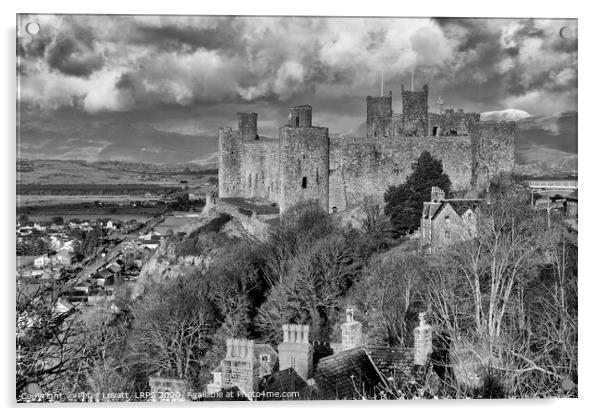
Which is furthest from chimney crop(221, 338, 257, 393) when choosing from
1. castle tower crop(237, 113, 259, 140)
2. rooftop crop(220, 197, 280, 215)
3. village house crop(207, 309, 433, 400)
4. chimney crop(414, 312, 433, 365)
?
castle tower crop(237, 113, 259, 140)

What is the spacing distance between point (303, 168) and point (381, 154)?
6.58 feet

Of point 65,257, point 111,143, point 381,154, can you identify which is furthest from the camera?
point 381,154

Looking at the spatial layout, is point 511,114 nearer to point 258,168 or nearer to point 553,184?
point 553,184

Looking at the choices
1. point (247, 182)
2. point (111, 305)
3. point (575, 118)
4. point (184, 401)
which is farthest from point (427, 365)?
point (247, 182)

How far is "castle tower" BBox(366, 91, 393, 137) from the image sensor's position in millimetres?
20953

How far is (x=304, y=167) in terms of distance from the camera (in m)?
22.0

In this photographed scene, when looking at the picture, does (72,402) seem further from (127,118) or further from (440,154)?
(440,154)

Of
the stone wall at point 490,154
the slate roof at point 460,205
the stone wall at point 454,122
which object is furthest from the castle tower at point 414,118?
the slate roof at point 460,205

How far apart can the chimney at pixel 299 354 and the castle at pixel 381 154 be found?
10.7 metres

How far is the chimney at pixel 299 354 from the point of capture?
35.6 feet

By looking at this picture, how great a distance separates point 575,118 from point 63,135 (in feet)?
22.2

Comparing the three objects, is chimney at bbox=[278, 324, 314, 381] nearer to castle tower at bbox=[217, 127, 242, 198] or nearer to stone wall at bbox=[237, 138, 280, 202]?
castle tower at bbox=[217, 127, 242, 198]

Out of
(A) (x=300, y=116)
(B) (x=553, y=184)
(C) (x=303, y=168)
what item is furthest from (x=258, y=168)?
(B) (x=553, y=184)

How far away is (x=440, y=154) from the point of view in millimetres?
22594
